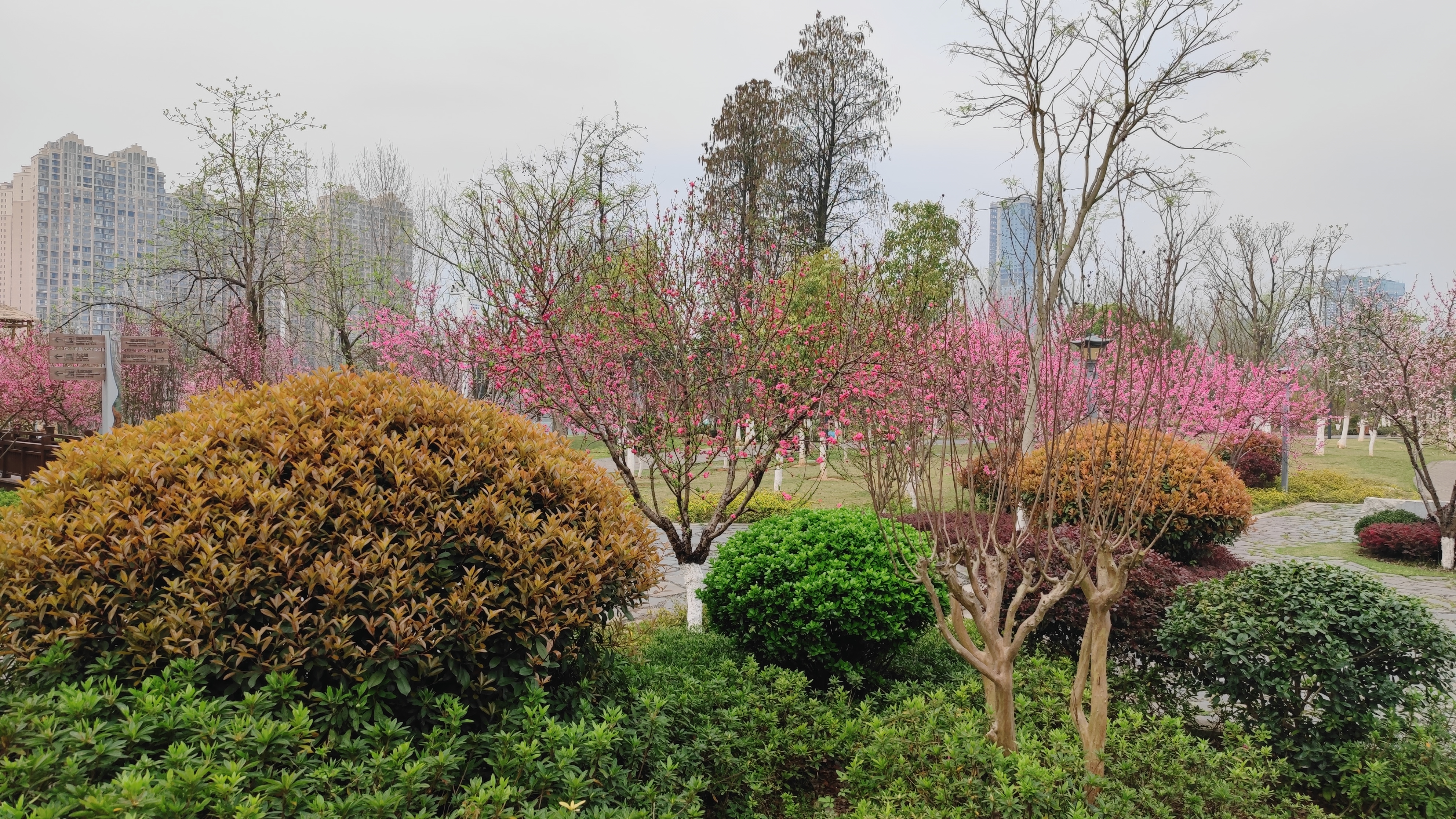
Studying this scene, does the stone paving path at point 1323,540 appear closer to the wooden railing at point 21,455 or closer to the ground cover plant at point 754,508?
the ground cover plant at point 754,508

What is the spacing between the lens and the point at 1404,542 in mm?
10227

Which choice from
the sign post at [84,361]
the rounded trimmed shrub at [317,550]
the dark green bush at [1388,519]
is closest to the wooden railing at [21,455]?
the sign post at [84,361]

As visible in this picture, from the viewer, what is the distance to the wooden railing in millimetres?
13078

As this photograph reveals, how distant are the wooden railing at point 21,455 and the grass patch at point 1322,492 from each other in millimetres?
22426

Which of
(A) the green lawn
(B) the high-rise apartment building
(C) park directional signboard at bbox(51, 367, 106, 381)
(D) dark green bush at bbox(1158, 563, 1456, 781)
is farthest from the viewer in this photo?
(B) the high-rise apartment building

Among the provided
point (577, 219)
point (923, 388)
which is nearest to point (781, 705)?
point (923, 388)

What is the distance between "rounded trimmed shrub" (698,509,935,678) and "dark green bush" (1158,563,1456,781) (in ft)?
4.71

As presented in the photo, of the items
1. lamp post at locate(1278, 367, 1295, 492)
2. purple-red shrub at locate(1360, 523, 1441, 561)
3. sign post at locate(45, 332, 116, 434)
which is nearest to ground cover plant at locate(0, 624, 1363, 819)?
sign post at locate(45, 332, 116, 434)

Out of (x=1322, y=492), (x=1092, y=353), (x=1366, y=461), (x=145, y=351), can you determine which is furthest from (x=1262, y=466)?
(x=145, y=351)

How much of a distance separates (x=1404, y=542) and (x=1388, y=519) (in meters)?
1.74

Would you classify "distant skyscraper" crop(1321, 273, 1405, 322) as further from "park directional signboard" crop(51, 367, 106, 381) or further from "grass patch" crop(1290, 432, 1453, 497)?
"park directional signboard" crop(51, 367, 106, 381)

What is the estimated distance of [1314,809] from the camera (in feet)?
9.48

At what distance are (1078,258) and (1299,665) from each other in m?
2.06

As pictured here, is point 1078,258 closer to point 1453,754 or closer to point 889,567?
point 889,567
